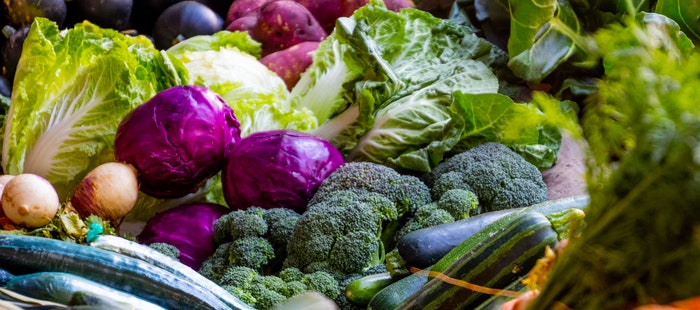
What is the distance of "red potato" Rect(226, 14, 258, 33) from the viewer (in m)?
3.06

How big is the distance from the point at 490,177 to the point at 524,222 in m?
0.62

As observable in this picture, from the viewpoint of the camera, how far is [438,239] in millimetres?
1380

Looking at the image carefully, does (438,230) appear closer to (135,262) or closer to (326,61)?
(135,262)

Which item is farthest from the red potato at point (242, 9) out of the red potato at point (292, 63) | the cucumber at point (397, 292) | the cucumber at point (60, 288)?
the cucumber at point (60, 288)

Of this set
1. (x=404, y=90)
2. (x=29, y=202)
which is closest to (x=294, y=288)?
(x=29, y=202)

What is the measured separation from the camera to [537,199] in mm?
1776

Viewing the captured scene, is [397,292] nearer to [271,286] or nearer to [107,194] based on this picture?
[271,286]

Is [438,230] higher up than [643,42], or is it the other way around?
[643,42]

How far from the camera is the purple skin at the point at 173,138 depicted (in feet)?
6.14

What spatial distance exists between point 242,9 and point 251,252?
74.5 inches

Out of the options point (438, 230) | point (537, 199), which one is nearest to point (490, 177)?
point (537, 199)

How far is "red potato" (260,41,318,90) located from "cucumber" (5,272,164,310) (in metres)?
1.67

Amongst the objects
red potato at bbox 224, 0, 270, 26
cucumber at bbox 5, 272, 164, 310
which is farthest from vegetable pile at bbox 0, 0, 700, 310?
red potato at bbox 224, 0, 270, 26

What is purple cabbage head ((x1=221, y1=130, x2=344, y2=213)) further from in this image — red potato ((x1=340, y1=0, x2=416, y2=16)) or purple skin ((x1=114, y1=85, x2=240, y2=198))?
red potato ((x1=340, y1=0, x2=416, y2=16))
